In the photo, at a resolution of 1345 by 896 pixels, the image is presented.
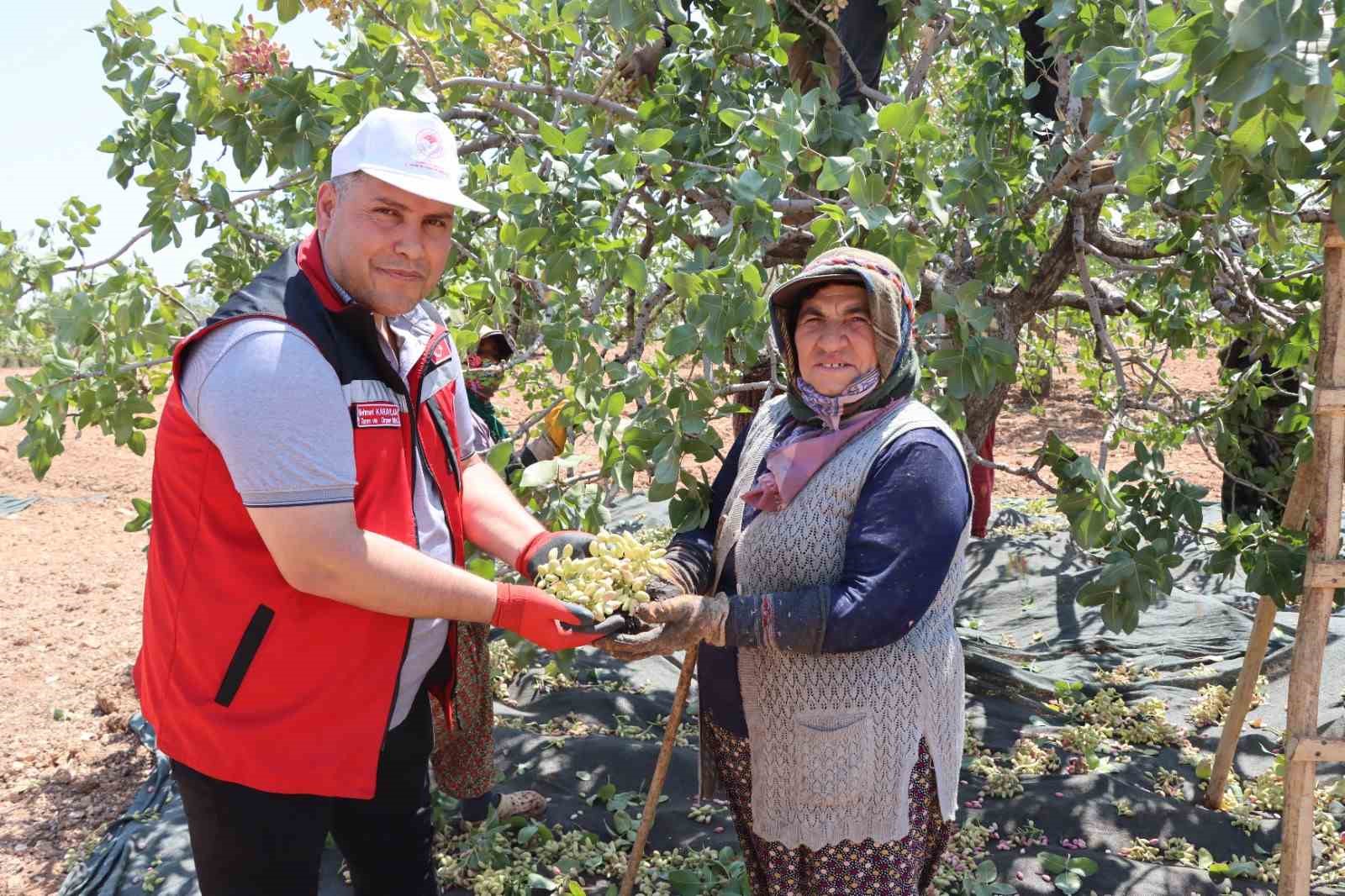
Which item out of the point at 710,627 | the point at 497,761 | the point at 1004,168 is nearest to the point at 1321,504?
the point at 1004,168

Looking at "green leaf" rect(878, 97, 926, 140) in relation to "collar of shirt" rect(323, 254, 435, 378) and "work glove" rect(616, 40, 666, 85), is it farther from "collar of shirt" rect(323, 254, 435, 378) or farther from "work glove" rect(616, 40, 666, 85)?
"work glove" rect(616, 40, 666, 85)

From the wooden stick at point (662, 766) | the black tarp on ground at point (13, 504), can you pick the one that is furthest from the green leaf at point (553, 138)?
the black tarp on ground at point (13, 504)

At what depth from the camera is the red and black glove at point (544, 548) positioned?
6.42 feet

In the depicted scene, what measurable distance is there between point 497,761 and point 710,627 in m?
2.05

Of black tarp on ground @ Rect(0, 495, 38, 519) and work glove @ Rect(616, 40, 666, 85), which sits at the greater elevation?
work glove @ Rect(616, 40, 666, 85)

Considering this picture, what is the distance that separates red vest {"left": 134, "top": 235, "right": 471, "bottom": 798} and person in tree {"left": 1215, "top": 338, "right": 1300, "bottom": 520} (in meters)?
2.41

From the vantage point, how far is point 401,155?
60.8 inches

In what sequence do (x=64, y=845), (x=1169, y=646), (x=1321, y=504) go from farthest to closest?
(x=1169, y=646), (x=64, y=845), (x=1321, y=504)

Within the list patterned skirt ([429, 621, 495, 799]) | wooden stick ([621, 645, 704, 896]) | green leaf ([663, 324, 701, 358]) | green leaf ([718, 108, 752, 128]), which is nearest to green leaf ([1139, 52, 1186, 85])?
green leaf ([718, 108, 752, 128])

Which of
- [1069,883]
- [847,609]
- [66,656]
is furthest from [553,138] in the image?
[66,656]

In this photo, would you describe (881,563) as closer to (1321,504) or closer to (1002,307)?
(1321,504)

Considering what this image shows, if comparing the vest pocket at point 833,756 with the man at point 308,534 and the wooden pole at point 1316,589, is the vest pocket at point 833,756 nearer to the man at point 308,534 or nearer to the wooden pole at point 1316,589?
the man at point 308,534

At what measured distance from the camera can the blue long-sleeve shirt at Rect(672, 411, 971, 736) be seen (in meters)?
1.61

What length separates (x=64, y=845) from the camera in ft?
10.6
